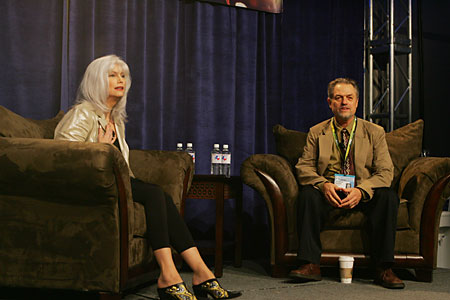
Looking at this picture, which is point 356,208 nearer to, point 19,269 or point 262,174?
point 262,174

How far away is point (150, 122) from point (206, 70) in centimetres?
58

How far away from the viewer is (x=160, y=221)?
234 cm

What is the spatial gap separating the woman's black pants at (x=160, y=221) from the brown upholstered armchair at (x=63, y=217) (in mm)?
141

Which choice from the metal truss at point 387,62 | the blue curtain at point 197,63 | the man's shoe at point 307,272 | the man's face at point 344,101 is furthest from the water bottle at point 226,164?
the metal truss at point 387,62

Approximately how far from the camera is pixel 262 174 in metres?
2.97

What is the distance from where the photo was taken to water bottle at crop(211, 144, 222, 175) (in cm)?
348

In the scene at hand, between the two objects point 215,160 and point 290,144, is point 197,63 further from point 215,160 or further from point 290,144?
point 290,144

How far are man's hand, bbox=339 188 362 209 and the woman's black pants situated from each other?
90cm

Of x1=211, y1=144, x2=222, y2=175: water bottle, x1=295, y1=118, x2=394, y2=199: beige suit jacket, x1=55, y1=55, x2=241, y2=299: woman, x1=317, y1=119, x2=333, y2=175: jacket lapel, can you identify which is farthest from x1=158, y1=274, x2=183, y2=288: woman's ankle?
x1=211, y1=144, x2=222, y2=175: water bottle

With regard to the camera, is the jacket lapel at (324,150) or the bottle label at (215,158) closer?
the jacket lapel at (324,150)

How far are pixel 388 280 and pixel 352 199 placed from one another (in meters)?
0.45

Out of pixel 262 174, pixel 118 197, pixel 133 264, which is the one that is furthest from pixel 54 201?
pixel 262 174

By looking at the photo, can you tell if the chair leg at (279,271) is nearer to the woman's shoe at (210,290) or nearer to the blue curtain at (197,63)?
the woman's shoe at (210,290)

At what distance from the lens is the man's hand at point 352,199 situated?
9.17 feet
